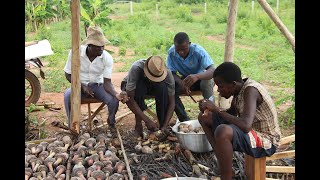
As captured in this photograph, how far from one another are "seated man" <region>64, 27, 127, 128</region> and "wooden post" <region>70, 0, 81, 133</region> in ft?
1.18

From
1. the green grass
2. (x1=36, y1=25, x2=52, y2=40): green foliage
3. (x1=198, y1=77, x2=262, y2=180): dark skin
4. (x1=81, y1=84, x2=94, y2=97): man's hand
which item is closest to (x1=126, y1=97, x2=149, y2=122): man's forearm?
(x1=81, y1=84, x2=94, y2=97): man's hand

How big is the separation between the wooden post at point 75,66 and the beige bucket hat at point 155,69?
2.47 feet

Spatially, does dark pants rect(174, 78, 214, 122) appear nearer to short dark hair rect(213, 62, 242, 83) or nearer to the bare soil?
the bare soil

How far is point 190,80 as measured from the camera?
491cm

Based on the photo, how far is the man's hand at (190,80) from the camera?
490 cm

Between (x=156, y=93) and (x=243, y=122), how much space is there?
165cm

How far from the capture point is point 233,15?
544 centimetres

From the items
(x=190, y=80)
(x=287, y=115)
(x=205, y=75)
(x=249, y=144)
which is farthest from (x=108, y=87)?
(x=287, y=115)

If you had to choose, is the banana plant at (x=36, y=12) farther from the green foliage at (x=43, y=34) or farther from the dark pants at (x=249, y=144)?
the dark pants at (x=249, y=144)

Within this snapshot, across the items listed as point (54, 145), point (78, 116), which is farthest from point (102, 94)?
point (54, 145)

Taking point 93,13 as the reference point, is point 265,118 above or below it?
below

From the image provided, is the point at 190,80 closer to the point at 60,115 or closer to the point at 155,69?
the point at 155,69
